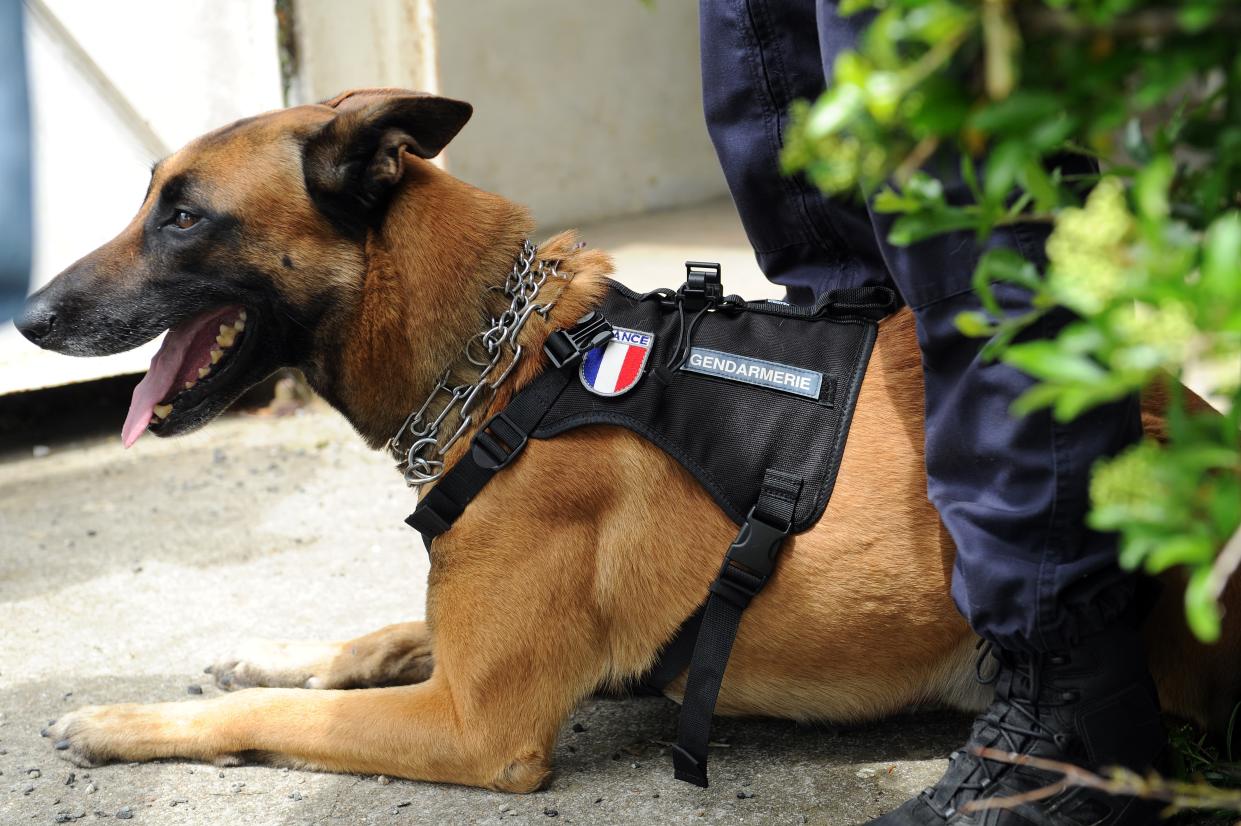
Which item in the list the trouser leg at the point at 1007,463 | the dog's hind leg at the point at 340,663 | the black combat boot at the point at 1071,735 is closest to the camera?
the trouser leg at the point at 1007,463

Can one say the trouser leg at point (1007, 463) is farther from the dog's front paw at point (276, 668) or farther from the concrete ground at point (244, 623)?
the dog's front paw at point (276, 668)

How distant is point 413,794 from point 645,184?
17.5ft

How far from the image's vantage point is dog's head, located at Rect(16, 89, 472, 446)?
237 cm

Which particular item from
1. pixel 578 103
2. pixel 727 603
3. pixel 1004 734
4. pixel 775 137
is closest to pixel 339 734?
pixel 727 603

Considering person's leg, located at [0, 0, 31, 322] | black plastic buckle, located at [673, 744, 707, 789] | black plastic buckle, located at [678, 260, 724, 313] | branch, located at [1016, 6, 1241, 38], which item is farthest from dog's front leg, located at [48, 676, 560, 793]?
person's leg, located at [0, 0, 31, 322]

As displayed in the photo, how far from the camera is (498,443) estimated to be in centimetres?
227

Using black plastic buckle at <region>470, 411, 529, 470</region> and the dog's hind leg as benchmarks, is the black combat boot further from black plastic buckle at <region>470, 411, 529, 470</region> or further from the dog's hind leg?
the dog's hind leg

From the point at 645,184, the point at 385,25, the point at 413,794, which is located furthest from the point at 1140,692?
the point at 645,184

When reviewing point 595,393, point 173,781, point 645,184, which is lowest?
point 173,781

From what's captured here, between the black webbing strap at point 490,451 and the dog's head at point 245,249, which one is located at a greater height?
the dog's head at point 245,249

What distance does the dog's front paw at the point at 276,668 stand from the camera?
280 centimetres

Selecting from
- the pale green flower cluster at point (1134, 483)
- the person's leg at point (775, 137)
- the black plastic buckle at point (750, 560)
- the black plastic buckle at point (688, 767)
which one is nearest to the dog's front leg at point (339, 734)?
the black plastic buckle at point (688, 767)

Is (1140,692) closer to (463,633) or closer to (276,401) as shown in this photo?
(463,633)

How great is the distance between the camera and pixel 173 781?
2.41m
